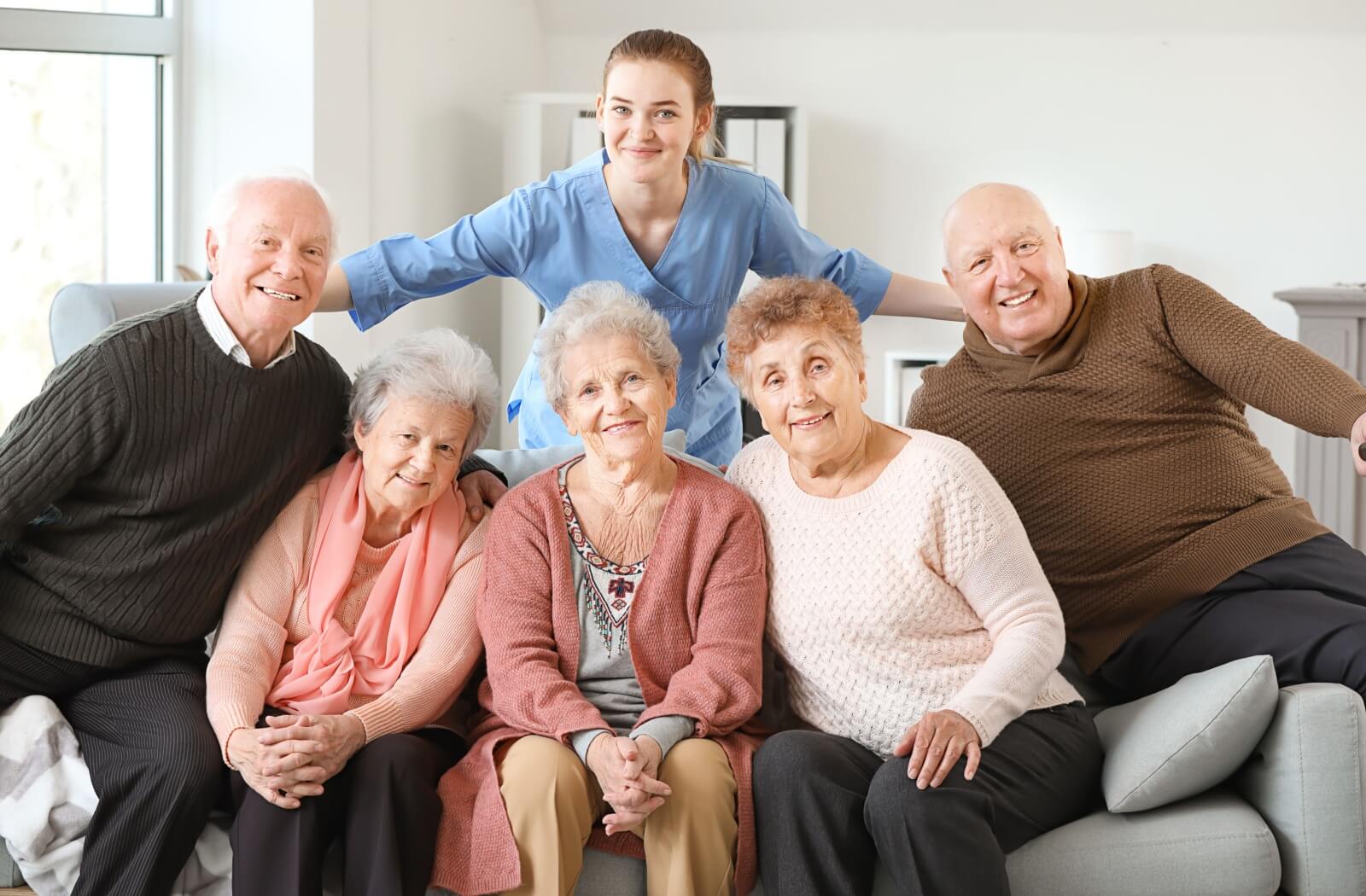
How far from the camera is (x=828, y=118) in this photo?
502 cm

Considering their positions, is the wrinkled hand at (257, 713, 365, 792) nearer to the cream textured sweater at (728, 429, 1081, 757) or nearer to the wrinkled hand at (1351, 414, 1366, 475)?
the cream textured sweater at (728, 429, 1081, 757)


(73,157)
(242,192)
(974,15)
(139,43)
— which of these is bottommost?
(242,192)

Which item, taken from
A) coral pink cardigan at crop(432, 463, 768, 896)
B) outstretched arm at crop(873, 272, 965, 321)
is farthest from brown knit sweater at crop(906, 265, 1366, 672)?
coral pink cardigan at crop(432, 463, 768, 896)

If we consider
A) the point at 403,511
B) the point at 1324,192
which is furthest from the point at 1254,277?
the point at 403,511

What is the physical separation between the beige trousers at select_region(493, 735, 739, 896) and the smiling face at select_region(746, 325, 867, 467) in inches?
19.0

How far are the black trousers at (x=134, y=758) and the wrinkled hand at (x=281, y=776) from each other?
9 cm

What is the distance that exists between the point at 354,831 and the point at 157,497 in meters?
0.57

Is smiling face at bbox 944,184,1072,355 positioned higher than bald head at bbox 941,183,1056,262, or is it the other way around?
bald head at bbox 941,183,1056,262

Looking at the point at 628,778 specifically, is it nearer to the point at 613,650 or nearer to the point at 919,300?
the point at 613,650

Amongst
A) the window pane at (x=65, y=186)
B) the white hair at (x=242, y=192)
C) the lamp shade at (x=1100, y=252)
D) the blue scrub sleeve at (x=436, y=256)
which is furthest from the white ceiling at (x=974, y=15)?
the white hair at (x=242, y=192)

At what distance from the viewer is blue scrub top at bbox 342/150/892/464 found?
2.39m

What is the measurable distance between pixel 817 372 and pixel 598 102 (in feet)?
2.65

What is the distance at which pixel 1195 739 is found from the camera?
169 centimetres

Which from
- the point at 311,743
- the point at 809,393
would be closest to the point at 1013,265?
the point at 809,393
